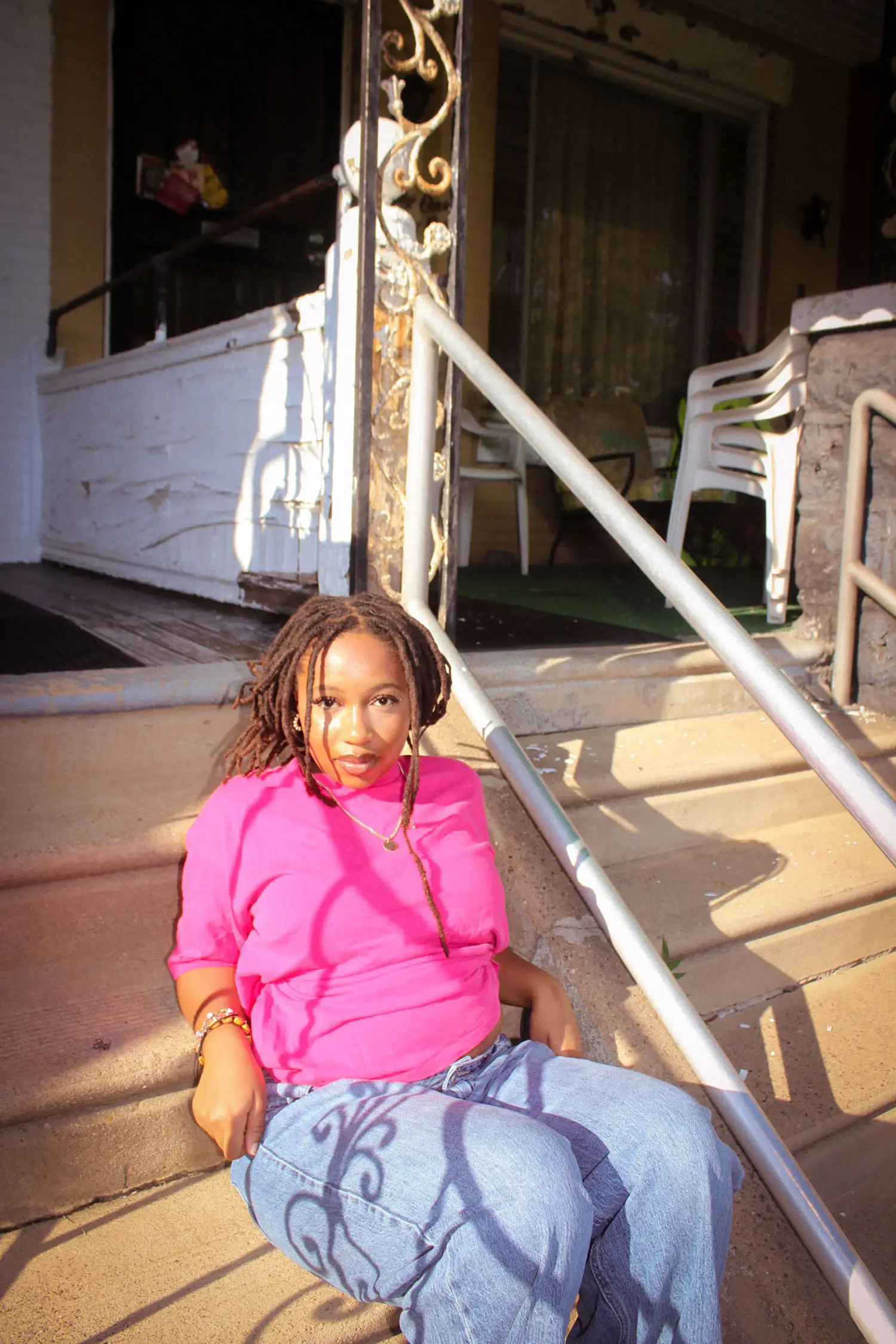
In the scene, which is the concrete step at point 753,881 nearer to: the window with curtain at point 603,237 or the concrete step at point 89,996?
the concrete step at point 89,996

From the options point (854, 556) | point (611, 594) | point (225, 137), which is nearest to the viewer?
point (854, 556)

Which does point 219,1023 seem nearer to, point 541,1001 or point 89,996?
point 89,996

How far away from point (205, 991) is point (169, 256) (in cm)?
356

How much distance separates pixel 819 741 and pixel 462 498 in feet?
14.7

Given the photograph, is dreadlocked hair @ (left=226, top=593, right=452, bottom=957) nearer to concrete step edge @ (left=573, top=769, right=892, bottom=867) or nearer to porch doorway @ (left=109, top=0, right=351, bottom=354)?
concrete step edge @ (left=573, top=769, right=892, bottom=867)

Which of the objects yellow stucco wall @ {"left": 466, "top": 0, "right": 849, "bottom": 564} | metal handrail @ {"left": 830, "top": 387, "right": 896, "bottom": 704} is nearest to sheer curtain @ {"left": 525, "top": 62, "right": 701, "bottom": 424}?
yellow stucco wall @ {"left": 466, "top": 0, "right": 849, "bottom": 564}

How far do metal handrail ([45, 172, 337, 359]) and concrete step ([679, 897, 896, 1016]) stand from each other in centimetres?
202

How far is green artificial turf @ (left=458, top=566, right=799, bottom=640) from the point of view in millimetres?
4043

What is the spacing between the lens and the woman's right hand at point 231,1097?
125 centimetres

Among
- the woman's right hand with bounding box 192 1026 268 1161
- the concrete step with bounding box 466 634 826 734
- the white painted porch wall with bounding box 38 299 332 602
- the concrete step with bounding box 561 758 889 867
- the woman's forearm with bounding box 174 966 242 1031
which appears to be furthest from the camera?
the white painted porch wall with bounding box 38 299 332 602

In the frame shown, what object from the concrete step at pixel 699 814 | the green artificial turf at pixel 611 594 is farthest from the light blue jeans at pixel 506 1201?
the green artificial turf at pixel 611 594

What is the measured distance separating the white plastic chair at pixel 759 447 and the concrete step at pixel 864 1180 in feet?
7.08

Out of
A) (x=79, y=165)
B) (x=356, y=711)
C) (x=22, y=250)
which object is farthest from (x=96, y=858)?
(x=79, y=165)

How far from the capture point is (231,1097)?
4.11 feet
